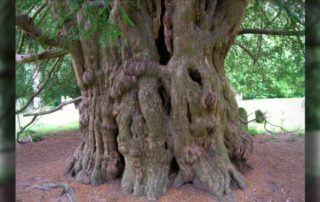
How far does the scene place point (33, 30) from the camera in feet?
12.6

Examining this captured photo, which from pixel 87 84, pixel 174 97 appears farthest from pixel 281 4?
pixel 87 84

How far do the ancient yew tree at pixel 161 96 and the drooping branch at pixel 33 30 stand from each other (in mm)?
11

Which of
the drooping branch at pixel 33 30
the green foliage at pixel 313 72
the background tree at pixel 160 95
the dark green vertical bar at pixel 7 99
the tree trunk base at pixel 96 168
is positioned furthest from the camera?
the tree trunk base at pixel 96 168

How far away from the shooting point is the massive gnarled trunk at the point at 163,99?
148 inches

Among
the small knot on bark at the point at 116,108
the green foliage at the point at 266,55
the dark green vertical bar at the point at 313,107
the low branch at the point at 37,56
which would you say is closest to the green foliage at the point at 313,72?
the dark green vertical bar at the point at 313,107

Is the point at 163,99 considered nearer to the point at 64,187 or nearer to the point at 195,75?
the point at 195,75

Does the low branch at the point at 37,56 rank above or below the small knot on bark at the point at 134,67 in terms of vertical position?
above

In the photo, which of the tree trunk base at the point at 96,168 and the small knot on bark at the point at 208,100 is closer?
the small knot on bark at the point at 208,100

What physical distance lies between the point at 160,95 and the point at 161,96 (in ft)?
0.10

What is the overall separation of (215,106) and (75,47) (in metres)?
2.09

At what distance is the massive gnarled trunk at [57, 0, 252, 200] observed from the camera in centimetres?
375

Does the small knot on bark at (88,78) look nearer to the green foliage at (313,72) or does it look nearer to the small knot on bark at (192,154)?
the small knot on bark at (192,154)

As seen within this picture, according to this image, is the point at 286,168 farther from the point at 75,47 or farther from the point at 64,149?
the point at 64,149

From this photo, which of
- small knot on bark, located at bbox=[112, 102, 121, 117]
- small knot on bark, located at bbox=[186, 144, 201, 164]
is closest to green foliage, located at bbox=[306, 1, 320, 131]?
small knot on bark, located at bbox=[186, 144, 201, 164]
